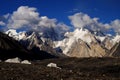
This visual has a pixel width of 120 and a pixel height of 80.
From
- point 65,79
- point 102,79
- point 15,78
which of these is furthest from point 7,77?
point 102,79

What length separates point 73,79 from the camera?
106 ft

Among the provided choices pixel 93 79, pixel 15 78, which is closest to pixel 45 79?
pixel 15 78

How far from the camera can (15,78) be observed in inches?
1207

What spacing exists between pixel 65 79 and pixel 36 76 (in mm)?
3125

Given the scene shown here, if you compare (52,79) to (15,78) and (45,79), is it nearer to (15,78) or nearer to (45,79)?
(45,79)

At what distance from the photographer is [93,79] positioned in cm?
3306

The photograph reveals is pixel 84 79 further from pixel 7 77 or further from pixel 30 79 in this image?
pixel 7 77

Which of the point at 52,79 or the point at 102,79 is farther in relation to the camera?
the point at 102,79

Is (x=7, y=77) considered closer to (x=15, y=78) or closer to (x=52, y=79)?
(x=15, y=78)

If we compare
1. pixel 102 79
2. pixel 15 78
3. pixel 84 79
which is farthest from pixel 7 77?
pixel 102 79

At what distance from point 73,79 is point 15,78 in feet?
18.6

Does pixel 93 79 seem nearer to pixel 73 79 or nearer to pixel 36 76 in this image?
pixel 73 79

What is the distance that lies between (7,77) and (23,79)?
172cm

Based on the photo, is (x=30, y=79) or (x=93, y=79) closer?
(x=30, y=79)
